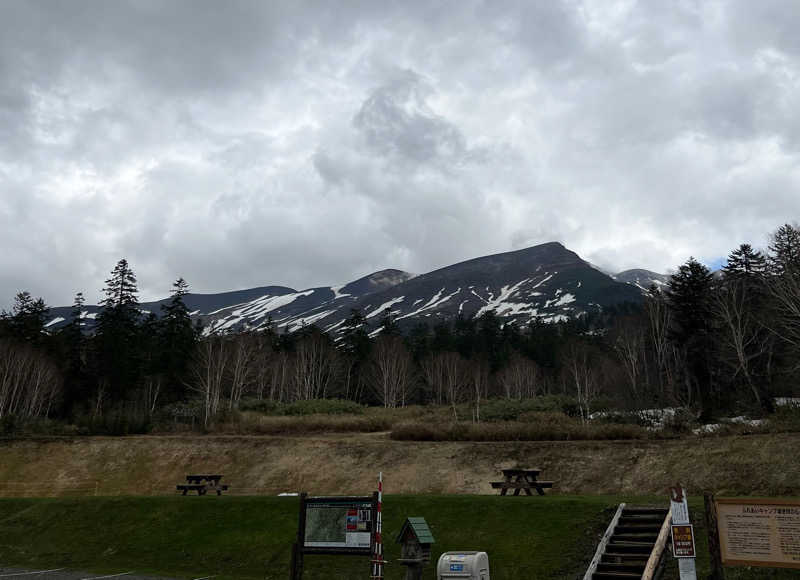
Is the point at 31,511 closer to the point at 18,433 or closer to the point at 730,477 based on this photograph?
the point at 18,433

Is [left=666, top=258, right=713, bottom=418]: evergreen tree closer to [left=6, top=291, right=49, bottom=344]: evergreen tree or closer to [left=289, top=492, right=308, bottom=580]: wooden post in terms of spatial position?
[left=289, top=492, right=308, bottom=580]: wooden post

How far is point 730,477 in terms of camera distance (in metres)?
24.0

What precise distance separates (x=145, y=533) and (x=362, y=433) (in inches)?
871

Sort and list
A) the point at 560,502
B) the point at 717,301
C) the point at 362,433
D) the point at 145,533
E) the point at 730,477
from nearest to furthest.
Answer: the point at 560,502, the point at 145,533, the point at 730,477, the point at 362,433, the point at 717,301

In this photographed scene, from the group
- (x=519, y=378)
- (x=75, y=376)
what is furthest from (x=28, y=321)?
(x=519, y=378)

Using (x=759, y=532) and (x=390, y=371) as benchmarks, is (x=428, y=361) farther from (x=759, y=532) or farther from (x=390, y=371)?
(x=759, y=532)

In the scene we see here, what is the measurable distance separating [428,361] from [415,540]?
69.9m

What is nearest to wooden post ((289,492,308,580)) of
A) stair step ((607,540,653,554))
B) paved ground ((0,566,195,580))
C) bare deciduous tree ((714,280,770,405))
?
paved ground ((0,566,195,580))

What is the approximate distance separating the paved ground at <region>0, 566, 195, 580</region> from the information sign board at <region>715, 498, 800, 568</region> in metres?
13.1

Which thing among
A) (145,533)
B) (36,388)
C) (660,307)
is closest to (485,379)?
(660,307)

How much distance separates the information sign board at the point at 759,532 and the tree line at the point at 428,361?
28.1 m

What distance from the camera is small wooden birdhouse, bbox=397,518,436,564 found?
13516 millimetres

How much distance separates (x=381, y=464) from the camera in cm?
3206

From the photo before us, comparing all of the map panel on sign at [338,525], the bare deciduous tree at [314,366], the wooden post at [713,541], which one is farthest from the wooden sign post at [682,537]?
the bare deciduous tree at [314,366]
